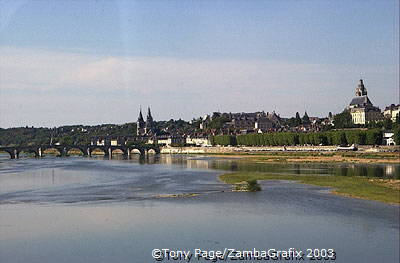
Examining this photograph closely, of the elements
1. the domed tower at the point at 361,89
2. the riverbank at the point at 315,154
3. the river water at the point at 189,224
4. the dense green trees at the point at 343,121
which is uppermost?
the domed tower at the point at 361,89

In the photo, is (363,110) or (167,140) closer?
(363,110)

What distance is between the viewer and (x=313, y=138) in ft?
330

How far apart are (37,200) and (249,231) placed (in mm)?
16902

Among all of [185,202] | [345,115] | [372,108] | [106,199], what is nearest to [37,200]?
[106,199]

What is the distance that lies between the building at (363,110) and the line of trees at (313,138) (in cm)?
3074

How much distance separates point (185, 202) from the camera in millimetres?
32719

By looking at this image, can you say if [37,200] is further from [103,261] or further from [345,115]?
[345,115]

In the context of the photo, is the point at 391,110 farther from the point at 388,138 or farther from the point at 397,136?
the point at 397,136

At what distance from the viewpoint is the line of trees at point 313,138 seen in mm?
91250

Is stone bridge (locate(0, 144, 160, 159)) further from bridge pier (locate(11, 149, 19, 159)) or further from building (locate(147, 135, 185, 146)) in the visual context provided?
building (locate(147, 135, 185, 146))

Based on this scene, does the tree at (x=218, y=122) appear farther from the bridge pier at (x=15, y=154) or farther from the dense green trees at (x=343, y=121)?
the bridge pier at (x=15, y=154)

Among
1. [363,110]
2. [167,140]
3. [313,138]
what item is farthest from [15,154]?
[363,110]

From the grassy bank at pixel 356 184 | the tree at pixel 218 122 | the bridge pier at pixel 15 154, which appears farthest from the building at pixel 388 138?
the tree at pixel 218 122

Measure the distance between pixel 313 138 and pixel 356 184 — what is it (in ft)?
203
